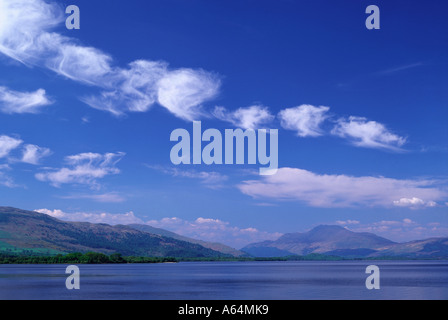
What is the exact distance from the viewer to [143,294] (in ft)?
263
